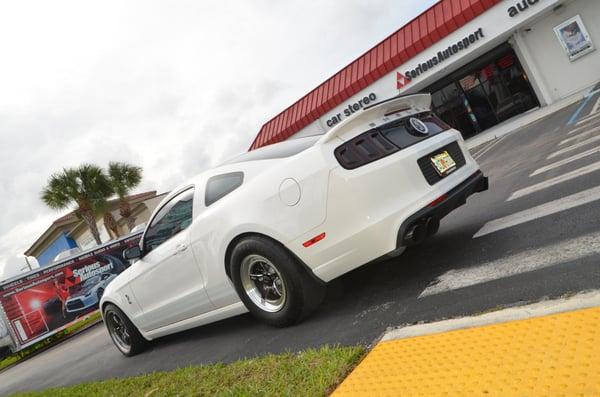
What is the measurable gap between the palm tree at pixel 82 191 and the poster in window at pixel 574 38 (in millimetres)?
26175

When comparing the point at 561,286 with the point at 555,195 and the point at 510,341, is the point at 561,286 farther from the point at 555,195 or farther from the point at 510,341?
the point at 555,195

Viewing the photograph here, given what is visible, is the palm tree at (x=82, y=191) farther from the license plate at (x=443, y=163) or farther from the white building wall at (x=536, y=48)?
the license plate at (x=443, y=163)

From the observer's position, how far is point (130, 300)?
5.52 m

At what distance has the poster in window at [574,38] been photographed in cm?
1911

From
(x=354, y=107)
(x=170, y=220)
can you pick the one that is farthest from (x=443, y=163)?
(x=354, y=107)

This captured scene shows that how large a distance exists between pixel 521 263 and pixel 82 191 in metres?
29.2

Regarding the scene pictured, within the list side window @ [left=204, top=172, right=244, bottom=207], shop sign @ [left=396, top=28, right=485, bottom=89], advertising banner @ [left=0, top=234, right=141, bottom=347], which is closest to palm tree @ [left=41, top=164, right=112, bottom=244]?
advertising banner @ [left=0, top=234, right=141, bottom=347]

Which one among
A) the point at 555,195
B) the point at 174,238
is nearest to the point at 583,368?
the point at 555,195

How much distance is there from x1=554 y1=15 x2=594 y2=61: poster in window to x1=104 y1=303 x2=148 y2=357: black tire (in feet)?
69.1

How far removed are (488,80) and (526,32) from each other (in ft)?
8.40

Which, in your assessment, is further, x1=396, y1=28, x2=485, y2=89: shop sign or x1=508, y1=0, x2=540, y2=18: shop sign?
x1=396, y1=28, x2=485, y2=89: shop sign

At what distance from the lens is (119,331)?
249 inches

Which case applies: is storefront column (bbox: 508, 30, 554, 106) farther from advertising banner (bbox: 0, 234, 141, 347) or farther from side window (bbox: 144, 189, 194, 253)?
side window (bbox: 144, 189, 194, 253)

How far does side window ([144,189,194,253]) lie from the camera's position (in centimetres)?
460
